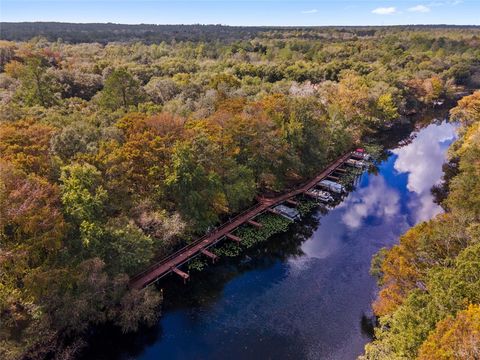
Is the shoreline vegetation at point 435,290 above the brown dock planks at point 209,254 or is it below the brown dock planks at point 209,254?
above

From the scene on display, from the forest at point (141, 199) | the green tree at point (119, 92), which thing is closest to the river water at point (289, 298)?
the forest at point (141, 199)

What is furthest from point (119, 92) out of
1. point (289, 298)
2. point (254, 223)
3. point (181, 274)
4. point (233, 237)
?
point (289, 298)

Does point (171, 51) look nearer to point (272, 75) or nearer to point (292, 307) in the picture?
point (272, 75)

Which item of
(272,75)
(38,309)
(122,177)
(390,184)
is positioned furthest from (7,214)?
(272,75)

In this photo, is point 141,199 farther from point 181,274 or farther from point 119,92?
point 119,92

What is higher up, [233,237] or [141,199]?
[141,199]

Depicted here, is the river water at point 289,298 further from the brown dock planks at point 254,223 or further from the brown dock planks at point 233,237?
the brown dock planks at point 254,223
